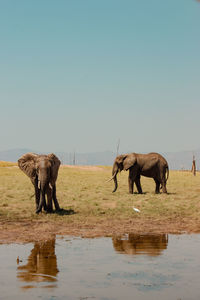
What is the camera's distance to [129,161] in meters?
25.8

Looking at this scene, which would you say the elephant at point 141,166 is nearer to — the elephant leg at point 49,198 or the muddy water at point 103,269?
the elephant leg at point 49,198

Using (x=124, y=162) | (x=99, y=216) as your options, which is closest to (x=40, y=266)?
(x=99, y=216)

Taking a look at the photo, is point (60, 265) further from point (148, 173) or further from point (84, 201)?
point (148, 173)

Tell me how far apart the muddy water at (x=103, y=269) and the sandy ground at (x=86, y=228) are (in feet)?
2.94

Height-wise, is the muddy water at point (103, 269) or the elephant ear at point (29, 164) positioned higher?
the elephant ear at point (29, 164)

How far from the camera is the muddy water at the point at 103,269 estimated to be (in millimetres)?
7457

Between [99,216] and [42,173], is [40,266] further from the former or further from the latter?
[99,216]

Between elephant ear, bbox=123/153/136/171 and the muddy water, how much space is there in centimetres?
1292

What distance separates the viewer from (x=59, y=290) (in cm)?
756

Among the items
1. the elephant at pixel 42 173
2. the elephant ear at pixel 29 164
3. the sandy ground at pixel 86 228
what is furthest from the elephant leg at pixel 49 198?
the sandy ground at pixel 86 228

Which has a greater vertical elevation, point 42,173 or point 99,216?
point 42,173

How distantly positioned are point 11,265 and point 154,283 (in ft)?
10.8

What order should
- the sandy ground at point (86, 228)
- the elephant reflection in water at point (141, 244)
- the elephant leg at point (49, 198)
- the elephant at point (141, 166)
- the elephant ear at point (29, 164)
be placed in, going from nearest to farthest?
the elephant reflection in water at point (141, 244)
the sandy ground at point (86, 228)
the elephant leg at point (49, 198)
the elephant ear at point (29, 164)
the elephant at point (141, 166)

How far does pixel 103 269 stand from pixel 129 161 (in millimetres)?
16820
